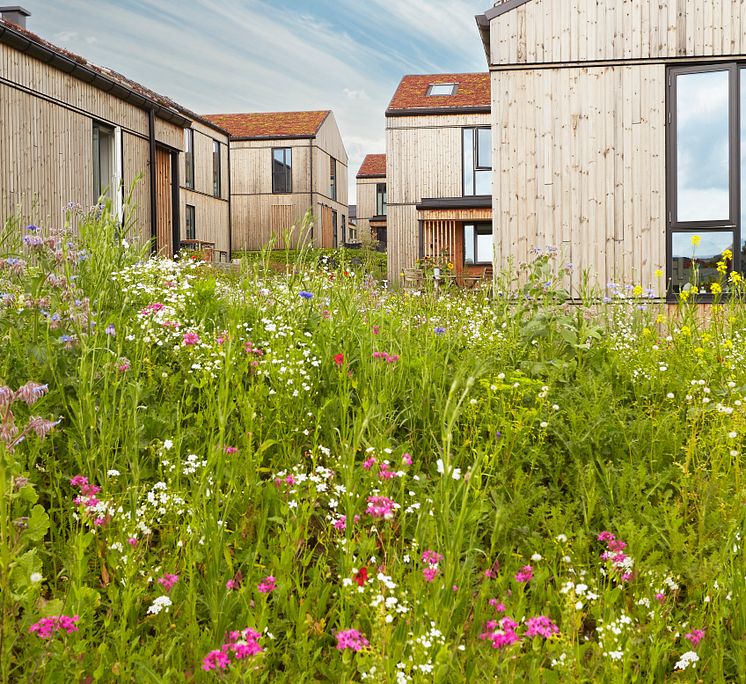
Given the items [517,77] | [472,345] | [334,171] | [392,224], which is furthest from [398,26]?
[472,345]

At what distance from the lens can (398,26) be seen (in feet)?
A: 88.0

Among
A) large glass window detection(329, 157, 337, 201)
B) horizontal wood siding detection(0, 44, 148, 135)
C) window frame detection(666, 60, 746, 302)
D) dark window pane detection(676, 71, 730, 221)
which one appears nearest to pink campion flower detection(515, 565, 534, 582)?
window frame detection(666, 60, 746, 302)

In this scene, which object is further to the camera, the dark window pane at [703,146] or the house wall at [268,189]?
the house wall at [268,189]

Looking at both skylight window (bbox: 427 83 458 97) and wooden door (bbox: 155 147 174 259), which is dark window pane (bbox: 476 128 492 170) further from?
wooden door (bbox: 155 147 174 259)

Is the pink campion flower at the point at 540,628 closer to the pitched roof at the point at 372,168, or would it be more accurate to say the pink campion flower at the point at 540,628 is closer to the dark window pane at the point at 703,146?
the dark window pane at the point at 703,146

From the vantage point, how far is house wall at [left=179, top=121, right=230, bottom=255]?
A: 27.6 meters

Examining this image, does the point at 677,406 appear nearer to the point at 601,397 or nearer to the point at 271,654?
the point at 601,397

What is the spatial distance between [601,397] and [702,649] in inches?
66.1

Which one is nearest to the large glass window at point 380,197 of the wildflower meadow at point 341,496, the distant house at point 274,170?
the distant house at point 274,170

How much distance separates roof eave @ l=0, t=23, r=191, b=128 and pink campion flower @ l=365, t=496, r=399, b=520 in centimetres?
1131

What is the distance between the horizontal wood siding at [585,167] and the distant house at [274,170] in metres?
25.4

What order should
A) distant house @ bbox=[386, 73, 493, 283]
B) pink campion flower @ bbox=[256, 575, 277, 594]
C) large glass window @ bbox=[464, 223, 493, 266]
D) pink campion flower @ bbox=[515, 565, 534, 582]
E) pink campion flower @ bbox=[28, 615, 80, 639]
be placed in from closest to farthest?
pink campion flower @ bbox=[28, 615, 80, 639]
pink campion flower @ bbox=[256, 575, 277, 594]
pink campion flower @ bbox=[515, 565, 534, 582]
distant house @ bbox=[386, 73, 493, 283]
large glass window @ bbox=[464, 223, 493, 266]

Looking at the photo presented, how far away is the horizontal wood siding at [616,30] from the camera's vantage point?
9180 mm

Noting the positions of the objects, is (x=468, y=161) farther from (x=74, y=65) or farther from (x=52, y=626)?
(x=52, y=626)
